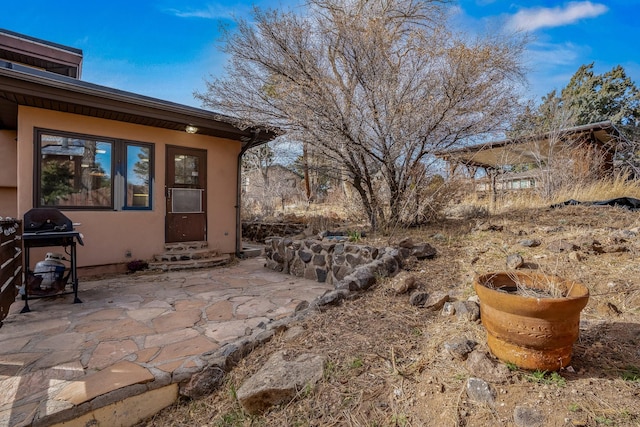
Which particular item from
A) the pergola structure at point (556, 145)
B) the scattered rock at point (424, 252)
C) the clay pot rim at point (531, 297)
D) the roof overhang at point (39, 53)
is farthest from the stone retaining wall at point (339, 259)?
the roof overhang at point (39, 53)

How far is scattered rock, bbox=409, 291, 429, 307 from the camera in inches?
104

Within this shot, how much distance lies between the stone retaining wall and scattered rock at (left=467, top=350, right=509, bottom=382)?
148cm

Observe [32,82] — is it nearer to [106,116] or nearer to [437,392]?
[106,116]

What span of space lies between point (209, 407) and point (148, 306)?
1925 mm

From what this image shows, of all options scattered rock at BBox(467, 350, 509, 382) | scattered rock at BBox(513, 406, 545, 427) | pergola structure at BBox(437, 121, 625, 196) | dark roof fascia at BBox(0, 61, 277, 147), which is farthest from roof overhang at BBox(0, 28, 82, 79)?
scattered rock at BBox(513, 406, 545, 427)

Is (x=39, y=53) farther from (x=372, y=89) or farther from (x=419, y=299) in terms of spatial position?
(x=419, y=299)

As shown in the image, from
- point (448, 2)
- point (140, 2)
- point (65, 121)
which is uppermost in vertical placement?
point (140, 2)

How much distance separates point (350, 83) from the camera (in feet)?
16.7

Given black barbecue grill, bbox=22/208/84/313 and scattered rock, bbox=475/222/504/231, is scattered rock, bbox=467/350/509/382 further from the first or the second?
black barbecue grill, bbox=22/208/84/313

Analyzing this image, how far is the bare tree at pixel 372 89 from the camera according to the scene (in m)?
4.43

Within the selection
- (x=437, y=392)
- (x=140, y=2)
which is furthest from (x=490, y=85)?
(x=140, y=2)

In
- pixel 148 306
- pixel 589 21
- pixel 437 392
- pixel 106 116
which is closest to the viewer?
pixel 437 392

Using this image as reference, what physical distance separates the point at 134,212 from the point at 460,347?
17.3ft

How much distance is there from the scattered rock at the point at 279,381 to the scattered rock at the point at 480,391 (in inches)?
31.5
